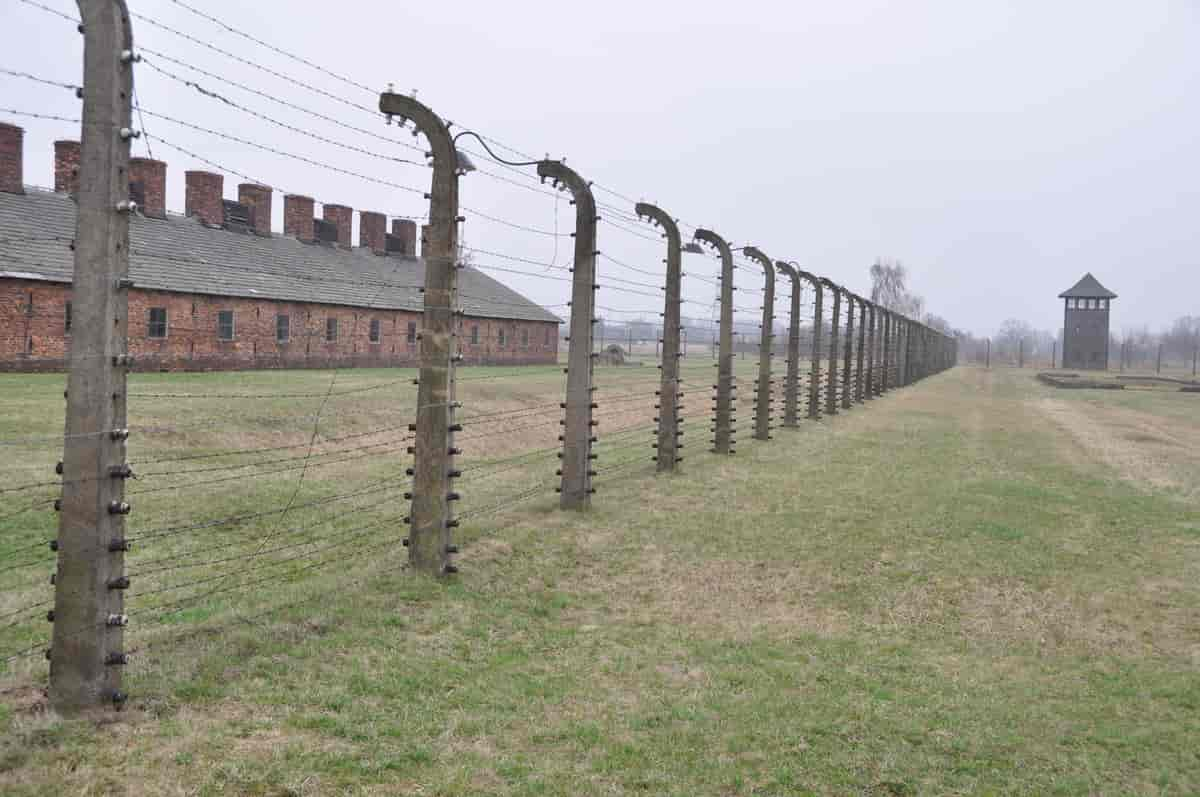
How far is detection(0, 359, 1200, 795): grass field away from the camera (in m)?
5.34

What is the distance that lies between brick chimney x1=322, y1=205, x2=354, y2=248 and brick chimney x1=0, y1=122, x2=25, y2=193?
17.9 meters

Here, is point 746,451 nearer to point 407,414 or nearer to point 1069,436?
point 407,414

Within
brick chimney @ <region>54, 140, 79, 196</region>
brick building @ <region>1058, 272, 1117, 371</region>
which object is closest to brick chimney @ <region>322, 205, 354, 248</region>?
brick chimney @ <region>54, 140, 79, 196</region>

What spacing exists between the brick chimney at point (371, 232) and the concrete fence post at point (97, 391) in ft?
154

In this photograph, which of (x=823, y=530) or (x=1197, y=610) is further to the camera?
(x=823, y=530)

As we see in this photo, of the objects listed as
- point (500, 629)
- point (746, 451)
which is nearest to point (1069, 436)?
point (746, 451)

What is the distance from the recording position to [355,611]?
7.67 meters

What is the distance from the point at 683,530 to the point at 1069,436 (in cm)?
1762

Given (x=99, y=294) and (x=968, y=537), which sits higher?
(x=99, y=294)

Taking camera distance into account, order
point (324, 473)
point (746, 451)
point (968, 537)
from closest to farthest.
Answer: point (968, 537)
point (324, 473)
point (746, 451)

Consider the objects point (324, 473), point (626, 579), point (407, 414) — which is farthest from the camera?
point (407, 414)

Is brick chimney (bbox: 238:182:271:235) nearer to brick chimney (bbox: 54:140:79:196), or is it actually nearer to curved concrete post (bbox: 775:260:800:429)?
brick chimney (bbox: 54:140:79:196)

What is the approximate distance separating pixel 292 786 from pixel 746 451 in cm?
1571

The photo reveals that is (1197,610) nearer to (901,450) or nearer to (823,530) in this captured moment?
(823,530)
